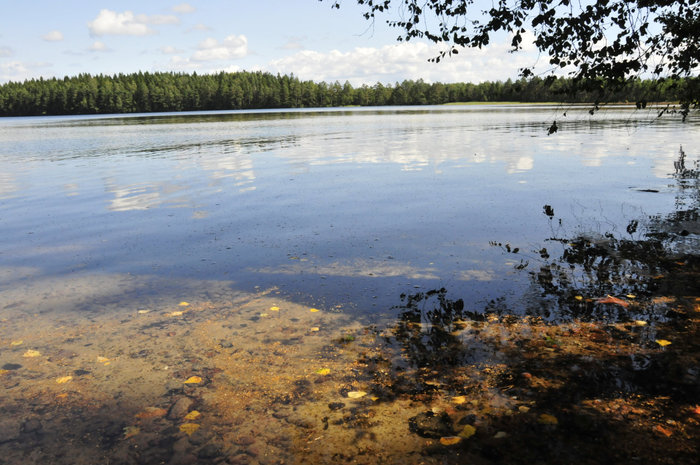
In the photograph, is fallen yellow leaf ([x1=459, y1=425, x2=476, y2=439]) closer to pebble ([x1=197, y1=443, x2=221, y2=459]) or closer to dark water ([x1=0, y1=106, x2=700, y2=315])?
pebble ([x1=197, y1=443, x2=221, y2=459])

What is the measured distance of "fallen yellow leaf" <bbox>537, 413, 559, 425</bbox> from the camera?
4062mm

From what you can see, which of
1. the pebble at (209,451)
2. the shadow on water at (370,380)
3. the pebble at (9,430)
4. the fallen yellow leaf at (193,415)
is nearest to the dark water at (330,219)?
the shadow on water at (370,380)

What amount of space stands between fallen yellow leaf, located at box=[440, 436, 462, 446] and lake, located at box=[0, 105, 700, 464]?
0.02 metres

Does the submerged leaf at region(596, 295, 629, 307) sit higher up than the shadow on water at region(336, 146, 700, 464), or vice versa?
the submerged leaf at region(596, 295, 629, 307)

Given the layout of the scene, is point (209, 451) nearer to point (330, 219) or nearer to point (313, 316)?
point (313, 316)

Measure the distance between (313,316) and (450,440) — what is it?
3.03m

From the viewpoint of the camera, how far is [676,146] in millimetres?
25781

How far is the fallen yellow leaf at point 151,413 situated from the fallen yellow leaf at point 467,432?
2.76 m

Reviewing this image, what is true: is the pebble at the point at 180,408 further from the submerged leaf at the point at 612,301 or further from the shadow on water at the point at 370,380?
the submerged leaf at the point at 612,301

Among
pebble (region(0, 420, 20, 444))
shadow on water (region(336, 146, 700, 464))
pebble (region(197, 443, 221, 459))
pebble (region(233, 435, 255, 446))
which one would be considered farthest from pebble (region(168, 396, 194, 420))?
shadow on water (region(336, 146, 700, 464))

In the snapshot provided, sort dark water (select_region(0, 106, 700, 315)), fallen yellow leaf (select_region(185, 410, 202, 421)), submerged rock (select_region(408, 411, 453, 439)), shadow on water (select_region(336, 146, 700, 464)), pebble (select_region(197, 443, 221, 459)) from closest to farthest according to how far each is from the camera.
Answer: shadow on water (select_region(336, 146, 700, 464)) → pebble (select_region(197, 443, 221, 459)) → submerged rock (select_region(408, 411, 453, 439)) → fallen yellow leaf (select_region(185, 410, 202, 421)) → dark water (select_region(0, 106, 700, 315))

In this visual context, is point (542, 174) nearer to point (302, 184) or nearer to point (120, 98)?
point (302, 184)

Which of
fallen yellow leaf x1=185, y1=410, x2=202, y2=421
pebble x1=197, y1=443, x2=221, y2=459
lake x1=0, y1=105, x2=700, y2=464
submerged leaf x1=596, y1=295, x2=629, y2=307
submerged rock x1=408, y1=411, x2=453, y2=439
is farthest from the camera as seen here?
submerged leaf x1=596, y1=295, x2=629, y2=307

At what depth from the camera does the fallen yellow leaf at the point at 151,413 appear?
452cm
